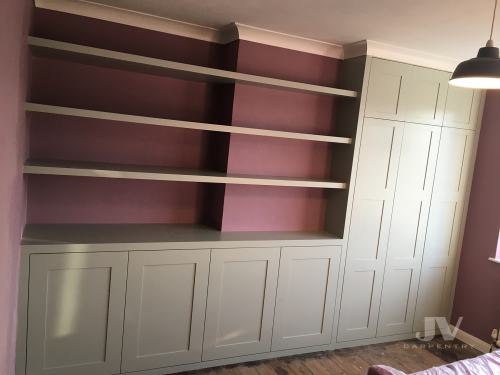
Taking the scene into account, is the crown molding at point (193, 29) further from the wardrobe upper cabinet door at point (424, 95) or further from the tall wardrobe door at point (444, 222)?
the tall wardrobe door at point (444, 222)

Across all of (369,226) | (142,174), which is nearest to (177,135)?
(142,174)

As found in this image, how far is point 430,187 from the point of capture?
3557mm

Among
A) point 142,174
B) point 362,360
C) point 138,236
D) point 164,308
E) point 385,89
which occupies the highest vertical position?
point 385,89

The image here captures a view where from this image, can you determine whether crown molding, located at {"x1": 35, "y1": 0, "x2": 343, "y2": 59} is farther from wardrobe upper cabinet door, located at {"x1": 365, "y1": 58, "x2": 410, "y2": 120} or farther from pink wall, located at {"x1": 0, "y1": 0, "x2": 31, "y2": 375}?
pink wall, located at {"x1": 0, "y1": 0, "x2": 31, "y2": 375}

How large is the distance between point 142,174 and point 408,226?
7.23 feet

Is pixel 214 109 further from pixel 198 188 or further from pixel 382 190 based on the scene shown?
pixel 382 190

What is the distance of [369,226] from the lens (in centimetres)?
337

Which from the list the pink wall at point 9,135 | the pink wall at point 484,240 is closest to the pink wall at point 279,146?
the pink wall at point 484,240

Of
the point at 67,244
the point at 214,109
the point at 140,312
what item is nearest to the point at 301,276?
the point at 140,312

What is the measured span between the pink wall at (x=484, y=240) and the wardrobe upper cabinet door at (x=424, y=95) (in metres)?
0.49

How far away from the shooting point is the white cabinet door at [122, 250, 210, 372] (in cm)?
265

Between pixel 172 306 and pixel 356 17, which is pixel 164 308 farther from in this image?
pixel 356 17

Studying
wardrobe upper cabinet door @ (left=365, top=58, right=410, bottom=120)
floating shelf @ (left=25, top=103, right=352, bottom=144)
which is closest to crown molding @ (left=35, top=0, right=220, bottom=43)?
floating shelf @ (left=25, top=103, right=352, bottom=144)

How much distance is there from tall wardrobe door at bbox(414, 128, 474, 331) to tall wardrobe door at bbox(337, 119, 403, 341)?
1.58ft
